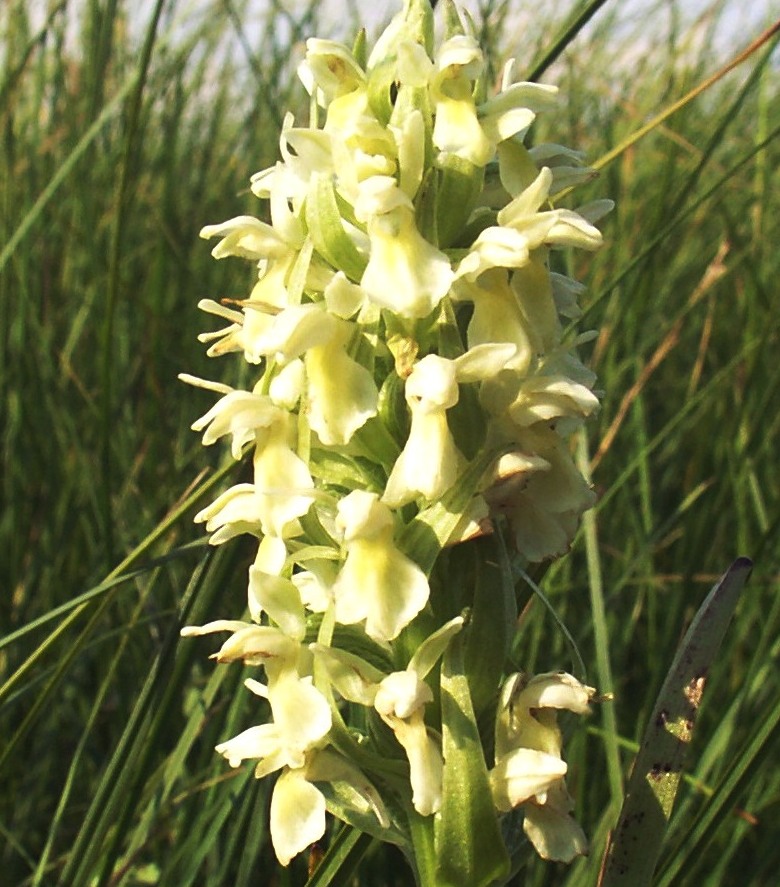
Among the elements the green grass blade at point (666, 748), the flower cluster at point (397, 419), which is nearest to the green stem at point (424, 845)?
the flower cluster at point (397, 419)

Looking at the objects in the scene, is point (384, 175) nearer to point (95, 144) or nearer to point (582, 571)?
point (582, 571)

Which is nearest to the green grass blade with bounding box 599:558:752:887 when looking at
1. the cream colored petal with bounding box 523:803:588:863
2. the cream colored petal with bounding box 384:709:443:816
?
the cream colored petal with bounding box 523:803:588:863

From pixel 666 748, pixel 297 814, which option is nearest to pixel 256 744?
pixel 297 814

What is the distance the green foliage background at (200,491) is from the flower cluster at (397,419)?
0.18 metres

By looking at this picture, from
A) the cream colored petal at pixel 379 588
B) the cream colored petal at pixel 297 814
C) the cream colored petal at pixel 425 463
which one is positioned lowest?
the cream colored petal at pixel 297 814

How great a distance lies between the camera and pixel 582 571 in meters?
1.69

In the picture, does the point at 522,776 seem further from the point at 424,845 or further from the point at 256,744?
the point at 256,744

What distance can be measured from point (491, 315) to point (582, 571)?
962 millimetres

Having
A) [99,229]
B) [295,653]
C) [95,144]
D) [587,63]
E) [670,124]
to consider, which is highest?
[587,63]

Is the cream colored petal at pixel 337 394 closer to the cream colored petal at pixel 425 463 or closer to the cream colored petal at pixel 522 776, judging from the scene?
the cream colored petal at pixel 425 463

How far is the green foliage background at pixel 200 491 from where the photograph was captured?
1.10 metres

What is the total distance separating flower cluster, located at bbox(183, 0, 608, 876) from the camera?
760mm

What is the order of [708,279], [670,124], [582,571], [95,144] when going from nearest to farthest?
1. [582,571]
2. [708,279]
3. [670,124]
4. [95,144]

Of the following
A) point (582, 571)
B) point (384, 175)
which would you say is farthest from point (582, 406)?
point (582, 571)
